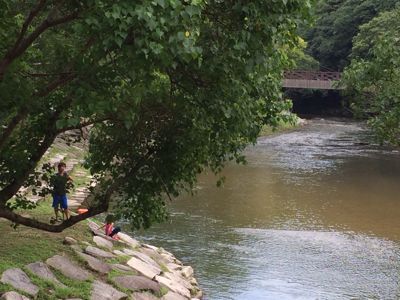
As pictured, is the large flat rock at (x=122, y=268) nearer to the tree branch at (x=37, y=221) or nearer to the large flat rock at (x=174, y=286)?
the large flat rock at (x=174, y=286)

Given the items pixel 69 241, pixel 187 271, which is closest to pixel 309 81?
pixel 187 271

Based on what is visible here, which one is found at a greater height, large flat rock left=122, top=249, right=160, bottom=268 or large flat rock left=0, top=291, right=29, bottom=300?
large flat rock left=0, top=291, right=29, bottom=300

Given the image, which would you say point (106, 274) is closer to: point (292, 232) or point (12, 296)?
point (12, 296)

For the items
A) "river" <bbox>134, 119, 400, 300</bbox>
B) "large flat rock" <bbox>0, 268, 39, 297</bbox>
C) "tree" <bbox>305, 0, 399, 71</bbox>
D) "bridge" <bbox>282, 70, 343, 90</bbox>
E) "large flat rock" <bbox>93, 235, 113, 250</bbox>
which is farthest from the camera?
"tree" <bbox>305, 0, 399, 71</bbox>

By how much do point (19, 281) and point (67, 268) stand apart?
1259mm

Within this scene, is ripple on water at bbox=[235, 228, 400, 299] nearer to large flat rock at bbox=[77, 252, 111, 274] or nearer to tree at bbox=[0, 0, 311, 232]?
large flat rock at bbox=[77, 252, 111, 274]

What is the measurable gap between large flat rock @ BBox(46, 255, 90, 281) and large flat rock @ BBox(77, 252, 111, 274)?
285 millimetres

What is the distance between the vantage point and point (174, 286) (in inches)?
443

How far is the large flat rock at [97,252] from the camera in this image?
10.6 metres

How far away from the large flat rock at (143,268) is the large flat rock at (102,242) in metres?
0.61

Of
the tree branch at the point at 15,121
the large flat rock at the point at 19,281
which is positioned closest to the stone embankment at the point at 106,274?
the large flat rock at the point at 19,281

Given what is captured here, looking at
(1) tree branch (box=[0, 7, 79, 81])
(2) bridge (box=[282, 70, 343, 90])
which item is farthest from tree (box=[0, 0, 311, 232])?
(2) bridge (box=[282, 70, 343, 90])

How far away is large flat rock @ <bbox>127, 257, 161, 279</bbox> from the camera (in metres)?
11.0

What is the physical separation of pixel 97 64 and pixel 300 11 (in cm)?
194
